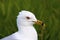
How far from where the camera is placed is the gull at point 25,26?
14.0 feet

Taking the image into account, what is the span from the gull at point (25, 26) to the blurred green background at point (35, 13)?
501 millimetres

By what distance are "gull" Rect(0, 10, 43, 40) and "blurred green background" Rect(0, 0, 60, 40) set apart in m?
0.50

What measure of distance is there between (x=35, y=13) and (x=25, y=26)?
711 mm

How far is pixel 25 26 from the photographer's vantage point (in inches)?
172

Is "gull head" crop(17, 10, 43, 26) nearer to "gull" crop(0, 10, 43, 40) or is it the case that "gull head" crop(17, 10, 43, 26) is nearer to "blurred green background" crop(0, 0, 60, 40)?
"gull" crop(0, 10, 43, 40)

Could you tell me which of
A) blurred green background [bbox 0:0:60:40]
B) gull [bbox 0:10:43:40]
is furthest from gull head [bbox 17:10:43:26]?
blurred green background [bbox 0:0:60:40]

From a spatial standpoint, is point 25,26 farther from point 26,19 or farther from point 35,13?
point 35,13

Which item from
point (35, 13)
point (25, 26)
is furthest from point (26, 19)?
point (35, 13)

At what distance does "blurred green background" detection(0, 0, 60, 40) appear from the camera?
488 centimetres

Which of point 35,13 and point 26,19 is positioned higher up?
point 35,13

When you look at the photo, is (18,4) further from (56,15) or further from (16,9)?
(56,15)

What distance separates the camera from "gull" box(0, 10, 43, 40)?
4.27 meters

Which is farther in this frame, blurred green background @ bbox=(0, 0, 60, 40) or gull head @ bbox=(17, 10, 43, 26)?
blurred green background @ bbox=(0, 0, 60, 40)

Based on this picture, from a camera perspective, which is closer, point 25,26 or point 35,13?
point 25,26
